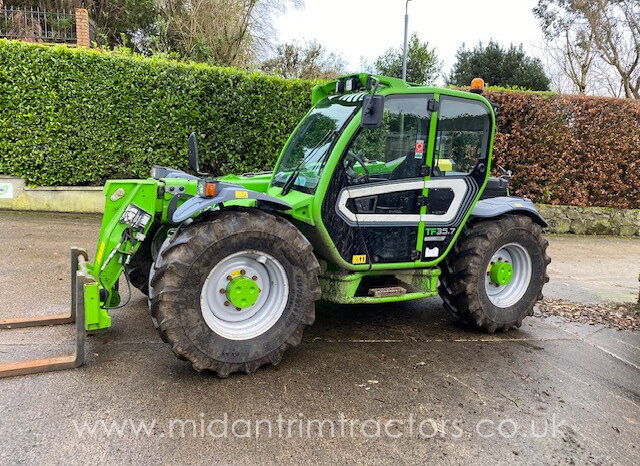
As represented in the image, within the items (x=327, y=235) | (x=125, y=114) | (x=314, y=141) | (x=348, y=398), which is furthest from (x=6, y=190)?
(x=348, y=398)

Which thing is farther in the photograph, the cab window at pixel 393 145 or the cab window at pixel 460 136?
the cab window at pixel 460 136

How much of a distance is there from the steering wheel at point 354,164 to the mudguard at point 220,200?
0.60m

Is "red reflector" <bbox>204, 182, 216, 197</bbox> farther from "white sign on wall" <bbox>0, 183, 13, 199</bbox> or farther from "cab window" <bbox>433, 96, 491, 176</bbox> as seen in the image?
"white sign on wall" <bbox>0, 183, 13, 199</bbox>

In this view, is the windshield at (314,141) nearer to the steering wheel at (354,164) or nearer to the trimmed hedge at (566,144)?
the steering wheel at (354,164)

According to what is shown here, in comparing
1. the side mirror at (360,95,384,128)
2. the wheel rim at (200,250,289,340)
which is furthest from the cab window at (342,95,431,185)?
the wheel rim at (200,250,289,340)

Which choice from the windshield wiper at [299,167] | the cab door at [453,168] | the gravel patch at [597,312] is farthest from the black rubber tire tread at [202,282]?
the gravel patch at [597,312]

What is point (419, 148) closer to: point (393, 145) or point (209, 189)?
point (393, 145)

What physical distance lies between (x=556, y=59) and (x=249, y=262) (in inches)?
884

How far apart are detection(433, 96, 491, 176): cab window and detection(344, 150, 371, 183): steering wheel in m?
0.70

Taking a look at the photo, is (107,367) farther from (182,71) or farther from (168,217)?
(182,71)

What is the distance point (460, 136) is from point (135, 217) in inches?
113

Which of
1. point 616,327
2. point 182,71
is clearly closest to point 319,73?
point 182,71

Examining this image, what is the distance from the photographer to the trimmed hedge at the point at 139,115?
8891 mm

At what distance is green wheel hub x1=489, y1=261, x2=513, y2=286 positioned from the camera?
186 inches
